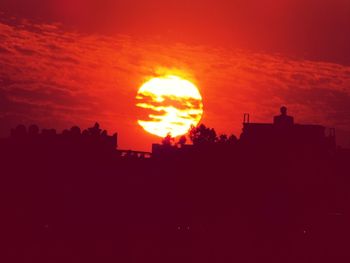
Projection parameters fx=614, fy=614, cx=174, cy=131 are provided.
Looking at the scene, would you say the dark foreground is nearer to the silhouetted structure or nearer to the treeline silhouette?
the treeline silhouette

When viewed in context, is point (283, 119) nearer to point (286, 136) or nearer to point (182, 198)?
point (286, 136)

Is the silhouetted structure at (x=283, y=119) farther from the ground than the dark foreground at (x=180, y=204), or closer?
farther from the ground

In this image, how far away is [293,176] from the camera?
5253 centimetres

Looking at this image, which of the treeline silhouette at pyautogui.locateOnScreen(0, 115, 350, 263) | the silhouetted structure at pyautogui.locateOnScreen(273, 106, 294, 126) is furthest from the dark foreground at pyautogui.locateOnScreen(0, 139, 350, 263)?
the silhouetted structure at pyautogui.locateOnScreen(273, 106, 294, 126)

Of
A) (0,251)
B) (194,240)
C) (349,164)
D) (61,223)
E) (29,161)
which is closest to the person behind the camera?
(0,251)

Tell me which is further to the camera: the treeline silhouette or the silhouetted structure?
the silhouetted structure

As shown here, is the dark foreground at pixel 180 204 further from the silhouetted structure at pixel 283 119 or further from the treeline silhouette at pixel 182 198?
the silhouetted structure at pixel 283 119

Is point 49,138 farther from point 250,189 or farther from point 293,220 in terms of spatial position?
point 293,220

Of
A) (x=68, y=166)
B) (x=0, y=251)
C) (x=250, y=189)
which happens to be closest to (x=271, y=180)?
(x=250, y=189)

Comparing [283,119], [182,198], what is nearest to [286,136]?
[283,119]

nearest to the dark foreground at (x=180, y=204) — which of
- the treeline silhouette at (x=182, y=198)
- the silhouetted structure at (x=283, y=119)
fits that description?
the treeline silhouette at (x=182, y=198)

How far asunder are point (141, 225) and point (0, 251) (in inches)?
722

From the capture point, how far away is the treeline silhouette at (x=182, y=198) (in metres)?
36.8

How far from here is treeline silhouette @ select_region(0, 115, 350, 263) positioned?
36844 millimetres
